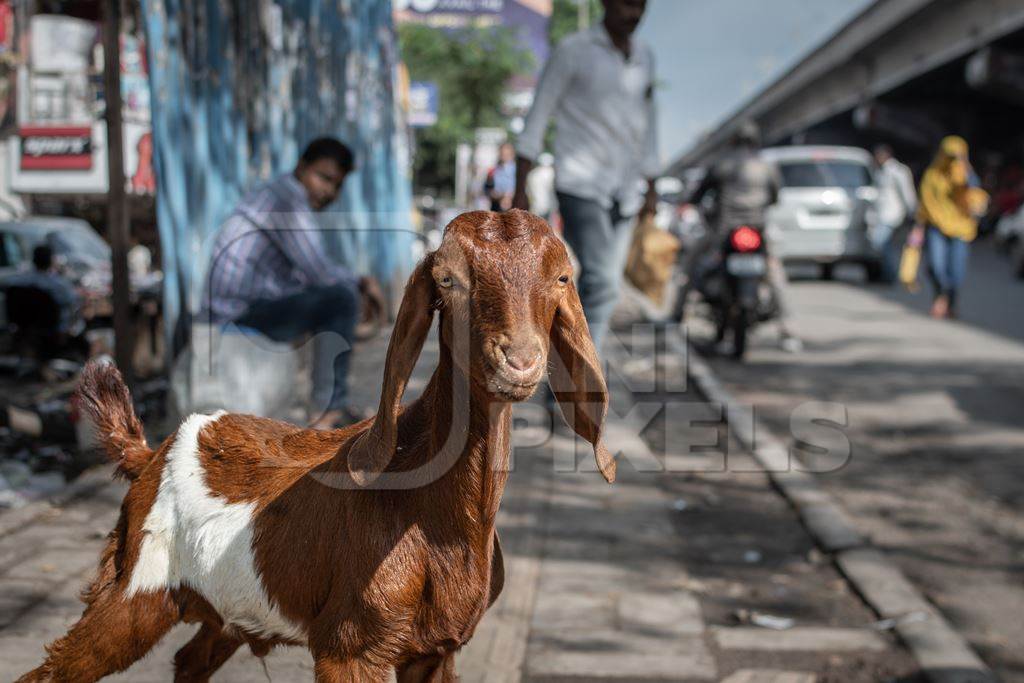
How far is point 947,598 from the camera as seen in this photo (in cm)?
420

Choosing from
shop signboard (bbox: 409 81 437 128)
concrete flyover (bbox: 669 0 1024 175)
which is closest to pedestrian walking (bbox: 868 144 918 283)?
concrete flyover (bbox: 669 0 1024 175)

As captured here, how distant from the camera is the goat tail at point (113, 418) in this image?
2.60 metres

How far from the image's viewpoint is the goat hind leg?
2.33 m

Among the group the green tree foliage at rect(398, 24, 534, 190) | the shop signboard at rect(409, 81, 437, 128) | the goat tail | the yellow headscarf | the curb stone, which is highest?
the green tree foliage at rect(398, 24, 534, 190)

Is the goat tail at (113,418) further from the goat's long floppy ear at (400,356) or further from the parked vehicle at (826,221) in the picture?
the parked vehicle at (826,221)

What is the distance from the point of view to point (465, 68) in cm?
2883

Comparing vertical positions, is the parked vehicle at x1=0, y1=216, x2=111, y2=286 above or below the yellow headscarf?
below

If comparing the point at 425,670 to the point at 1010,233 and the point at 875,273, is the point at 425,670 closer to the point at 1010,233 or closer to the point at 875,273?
the point at 875,273

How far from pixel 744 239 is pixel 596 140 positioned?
13.2 ft

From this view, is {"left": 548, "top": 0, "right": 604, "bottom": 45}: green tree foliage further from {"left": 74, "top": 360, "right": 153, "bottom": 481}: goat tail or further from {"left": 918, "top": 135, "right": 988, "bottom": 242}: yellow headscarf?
{"left": 74, "top": 360, "right": 153, "bottom": 481}: goat tail

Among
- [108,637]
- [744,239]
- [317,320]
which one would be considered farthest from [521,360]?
[744,239]

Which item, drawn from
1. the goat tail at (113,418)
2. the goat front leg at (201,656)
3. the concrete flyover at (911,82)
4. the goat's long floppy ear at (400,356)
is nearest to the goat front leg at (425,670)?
the goat's long floppy ear at (400,356)

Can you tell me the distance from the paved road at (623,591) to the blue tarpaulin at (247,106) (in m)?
1.50

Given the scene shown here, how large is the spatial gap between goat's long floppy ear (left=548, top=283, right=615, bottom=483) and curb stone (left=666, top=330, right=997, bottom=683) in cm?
180
